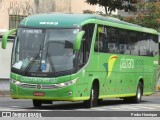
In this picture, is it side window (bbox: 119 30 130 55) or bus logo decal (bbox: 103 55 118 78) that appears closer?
bus logo decal (bbox: 103 55 118 78)

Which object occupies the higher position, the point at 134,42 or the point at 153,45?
the point at 134,42

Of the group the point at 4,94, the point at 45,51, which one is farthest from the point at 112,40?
the point at 4,94

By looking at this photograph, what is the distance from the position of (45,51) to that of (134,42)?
7.15m

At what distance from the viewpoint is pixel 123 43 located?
84.3 ft

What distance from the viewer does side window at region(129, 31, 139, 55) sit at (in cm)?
2681

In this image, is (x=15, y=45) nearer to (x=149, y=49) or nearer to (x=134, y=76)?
(x=134, y=76)

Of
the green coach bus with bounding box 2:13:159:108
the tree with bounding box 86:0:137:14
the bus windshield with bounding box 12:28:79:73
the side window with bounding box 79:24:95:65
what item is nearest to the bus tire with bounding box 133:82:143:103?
the green coach bus with bounding box 2:13:159:108

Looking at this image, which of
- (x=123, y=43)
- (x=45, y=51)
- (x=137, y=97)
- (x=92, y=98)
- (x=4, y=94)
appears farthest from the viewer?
(x=4, y=94)

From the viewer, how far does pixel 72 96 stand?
2081 centimetres

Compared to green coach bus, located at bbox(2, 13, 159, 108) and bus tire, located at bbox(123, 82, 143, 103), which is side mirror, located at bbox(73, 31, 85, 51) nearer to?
green coach bus, located at bbox(2, 13, 159, 108)

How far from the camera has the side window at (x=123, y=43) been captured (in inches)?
999

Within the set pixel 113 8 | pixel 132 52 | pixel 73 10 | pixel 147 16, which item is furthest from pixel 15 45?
pixel 73 10

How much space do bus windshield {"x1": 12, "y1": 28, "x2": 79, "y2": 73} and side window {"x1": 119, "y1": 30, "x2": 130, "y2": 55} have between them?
4598mm

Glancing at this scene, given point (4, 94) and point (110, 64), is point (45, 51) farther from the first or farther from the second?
point (4, 94)
